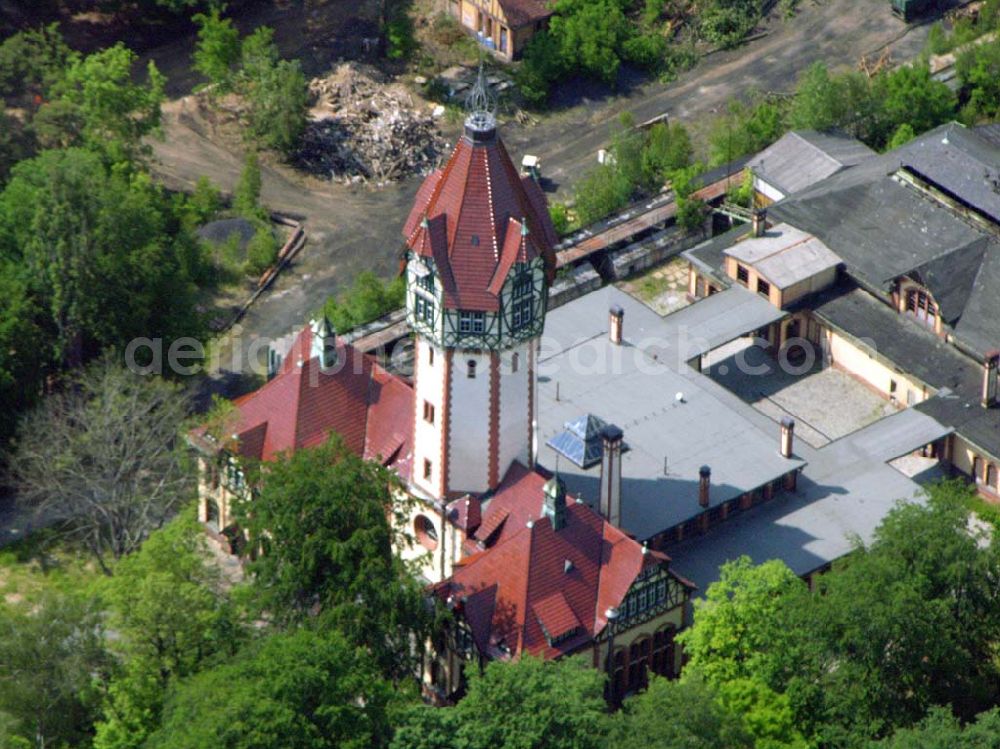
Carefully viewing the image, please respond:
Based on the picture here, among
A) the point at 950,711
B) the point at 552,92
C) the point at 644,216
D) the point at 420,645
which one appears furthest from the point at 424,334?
the point at 552,92

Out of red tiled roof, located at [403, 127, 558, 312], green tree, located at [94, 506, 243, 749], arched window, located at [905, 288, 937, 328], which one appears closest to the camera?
green tree, located at [94, 506, 243, 749]

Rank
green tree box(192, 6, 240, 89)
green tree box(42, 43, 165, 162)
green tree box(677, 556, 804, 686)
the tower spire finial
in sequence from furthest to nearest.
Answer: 1. green tree box(192, 6, 240, 89)
2. green tree box(42, 43, 165, 162)
3. green tree box(677, 556, 804, 686)
4. the tower spire finial

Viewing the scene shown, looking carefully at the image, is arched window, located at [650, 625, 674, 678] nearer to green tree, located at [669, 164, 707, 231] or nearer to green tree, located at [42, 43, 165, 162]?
green tree, located at [669, 164, 707, 231]

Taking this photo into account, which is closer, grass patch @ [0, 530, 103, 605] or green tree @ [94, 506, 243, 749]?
green tree @ [94, 506, 243, 749]

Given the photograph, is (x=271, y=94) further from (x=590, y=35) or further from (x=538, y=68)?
(x=590, y=35)

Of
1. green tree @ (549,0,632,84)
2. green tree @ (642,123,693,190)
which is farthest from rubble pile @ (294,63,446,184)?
green tree @ (642,123,693,190)

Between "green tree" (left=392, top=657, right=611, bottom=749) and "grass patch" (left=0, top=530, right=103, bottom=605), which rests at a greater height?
"green tree" (left=392, top=657, right=611, bottom=749)

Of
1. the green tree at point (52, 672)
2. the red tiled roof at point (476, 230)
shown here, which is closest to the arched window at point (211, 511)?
the green tree at point (52, 672)
